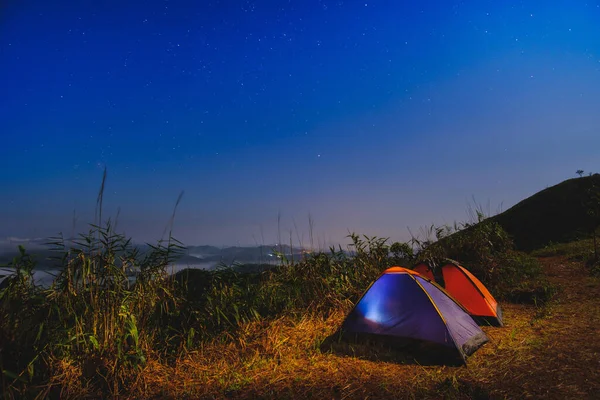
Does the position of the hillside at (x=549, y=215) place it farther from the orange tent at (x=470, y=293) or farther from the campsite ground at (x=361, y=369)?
the campsite ground at (x=361, y=369)

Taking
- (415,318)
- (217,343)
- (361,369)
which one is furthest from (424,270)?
(217,343)

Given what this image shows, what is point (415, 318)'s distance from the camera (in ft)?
20.5

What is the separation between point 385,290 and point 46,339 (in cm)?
528

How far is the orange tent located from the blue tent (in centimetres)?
161

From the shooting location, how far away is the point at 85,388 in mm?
4469

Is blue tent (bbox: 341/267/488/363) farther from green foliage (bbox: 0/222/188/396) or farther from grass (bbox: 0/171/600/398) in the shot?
green foliage (bbox: 0/222/188/396)

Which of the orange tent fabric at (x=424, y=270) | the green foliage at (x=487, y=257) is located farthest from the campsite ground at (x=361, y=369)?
the green foliage at (x=487, y=257)

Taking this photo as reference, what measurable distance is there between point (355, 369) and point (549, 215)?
3023 cm

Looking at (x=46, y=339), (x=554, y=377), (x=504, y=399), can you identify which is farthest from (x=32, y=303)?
(x=554, y=377)

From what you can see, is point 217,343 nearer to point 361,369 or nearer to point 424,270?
point 361,369

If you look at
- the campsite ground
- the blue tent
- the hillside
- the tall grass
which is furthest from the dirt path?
the hillside

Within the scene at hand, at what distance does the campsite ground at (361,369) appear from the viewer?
460 centimetres

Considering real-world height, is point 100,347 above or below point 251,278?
below

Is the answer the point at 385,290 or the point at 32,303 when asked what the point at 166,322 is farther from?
the point at 385,290
